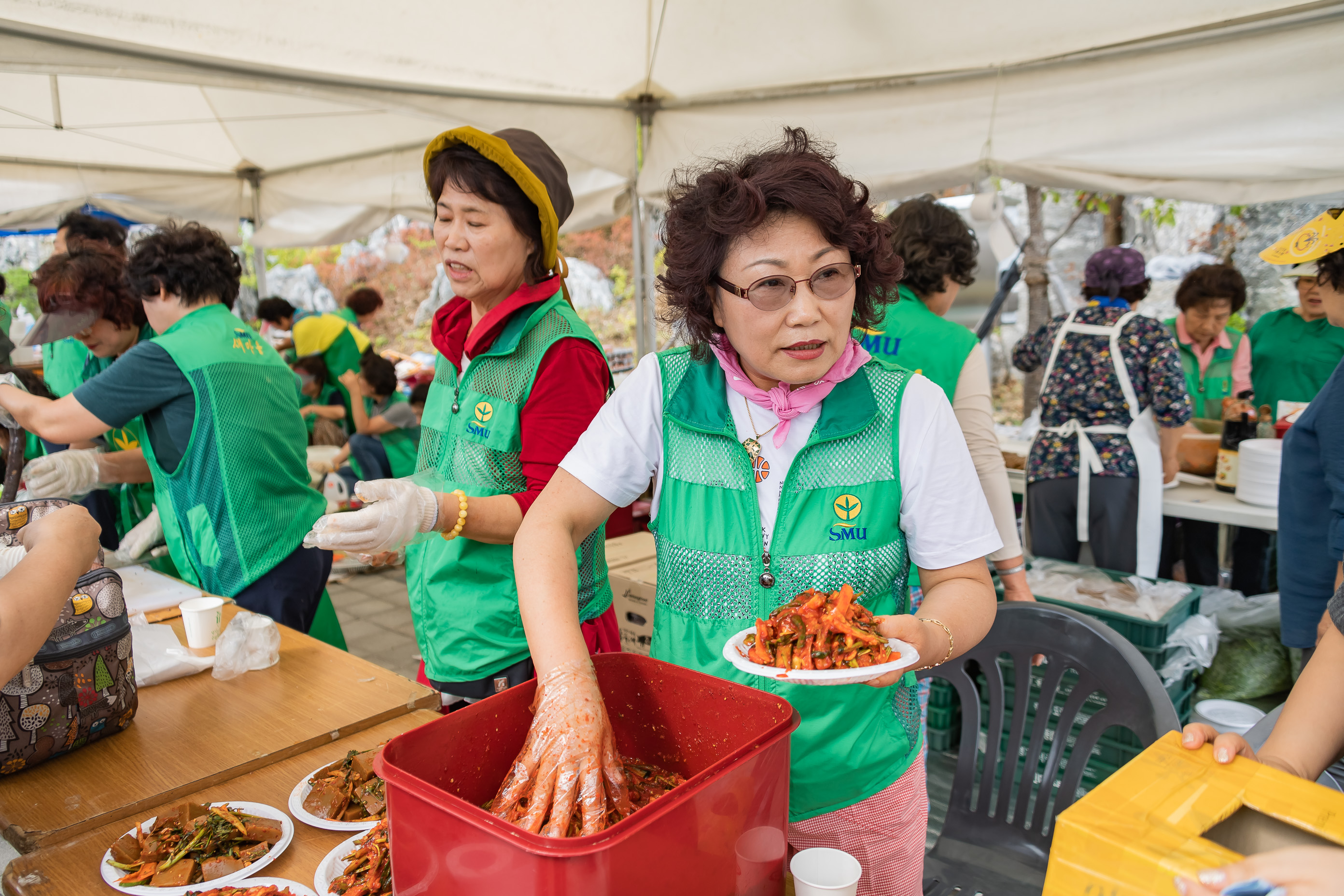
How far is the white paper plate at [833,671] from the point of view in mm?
1063

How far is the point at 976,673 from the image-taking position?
11.8 feet

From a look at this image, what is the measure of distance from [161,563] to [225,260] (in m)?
1.18

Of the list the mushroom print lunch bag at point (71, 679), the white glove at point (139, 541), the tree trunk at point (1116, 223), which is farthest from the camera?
→ the tree trunk at point (1116, 223)

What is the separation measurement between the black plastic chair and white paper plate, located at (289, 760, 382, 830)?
119cm

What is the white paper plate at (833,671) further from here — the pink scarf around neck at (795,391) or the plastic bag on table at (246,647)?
the plastic bag on table at (246,647)

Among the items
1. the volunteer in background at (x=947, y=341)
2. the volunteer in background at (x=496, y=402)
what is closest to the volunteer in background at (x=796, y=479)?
the volunteer in background at (x=496, y=402)

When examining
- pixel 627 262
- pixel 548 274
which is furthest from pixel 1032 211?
pixel 627 262

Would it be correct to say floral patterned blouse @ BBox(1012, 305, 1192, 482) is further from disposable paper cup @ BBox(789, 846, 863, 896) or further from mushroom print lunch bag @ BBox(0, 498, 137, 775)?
mushroom print lunch bag @ BBox(0, 498, 137, 775)

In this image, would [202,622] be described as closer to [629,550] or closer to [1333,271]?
[629,550]

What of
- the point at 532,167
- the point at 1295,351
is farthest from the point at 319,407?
the point at 1295,351

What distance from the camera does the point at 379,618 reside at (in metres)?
5.36

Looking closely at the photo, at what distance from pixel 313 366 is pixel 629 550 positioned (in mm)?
4150

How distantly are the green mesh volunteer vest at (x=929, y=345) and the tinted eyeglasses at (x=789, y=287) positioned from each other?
1.34 meters

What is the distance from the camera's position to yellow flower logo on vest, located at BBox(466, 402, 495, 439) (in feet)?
6.52
